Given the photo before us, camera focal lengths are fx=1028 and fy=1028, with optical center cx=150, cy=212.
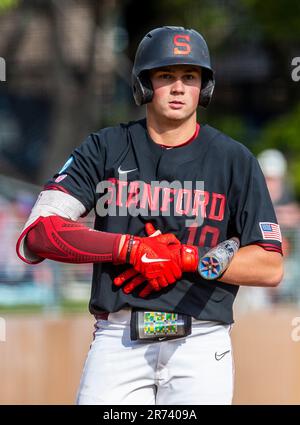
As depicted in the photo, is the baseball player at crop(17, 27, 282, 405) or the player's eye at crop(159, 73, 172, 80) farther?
the player's eye at crop(159, 73, 172, 80)

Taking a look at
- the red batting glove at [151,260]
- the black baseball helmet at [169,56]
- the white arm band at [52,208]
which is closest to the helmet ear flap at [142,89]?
the black baseball helmet at [169,56]

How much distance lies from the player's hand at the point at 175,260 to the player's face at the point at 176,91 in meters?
0.47

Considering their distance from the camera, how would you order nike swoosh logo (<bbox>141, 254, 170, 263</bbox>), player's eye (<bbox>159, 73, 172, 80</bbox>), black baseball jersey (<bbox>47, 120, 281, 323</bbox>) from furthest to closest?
player's eye (<bbox>159, 73, 172, 80</bbox>)
black baseball jersey (<bbox>47, 120, 281, 323</bbox>)
nike swoosh logo (<bbox>141, 254, 170, 263</bbox>)

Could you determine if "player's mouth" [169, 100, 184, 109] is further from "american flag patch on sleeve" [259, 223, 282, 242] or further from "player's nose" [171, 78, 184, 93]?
"american flag patch on sleeve" [259, 223, 282, 242]

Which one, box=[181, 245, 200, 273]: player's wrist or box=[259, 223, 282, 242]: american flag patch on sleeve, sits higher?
box=[259, 223, 282, 242]: american flag patch on sleeve

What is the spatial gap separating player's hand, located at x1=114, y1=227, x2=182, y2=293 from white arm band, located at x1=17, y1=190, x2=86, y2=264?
11.6 inches

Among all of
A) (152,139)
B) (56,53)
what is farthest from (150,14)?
(152,139)

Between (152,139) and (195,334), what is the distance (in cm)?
82

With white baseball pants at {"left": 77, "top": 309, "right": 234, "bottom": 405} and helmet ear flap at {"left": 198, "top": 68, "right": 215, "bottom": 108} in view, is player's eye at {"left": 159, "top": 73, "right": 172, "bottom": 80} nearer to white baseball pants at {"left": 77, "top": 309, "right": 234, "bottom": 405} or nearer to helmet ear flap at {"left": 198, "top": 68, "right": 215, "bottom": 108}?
helmet ear flap at {"left": 198, "top": 68, "right": 215, "bottom": 108}

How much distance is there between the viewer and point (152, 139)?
4.25 m

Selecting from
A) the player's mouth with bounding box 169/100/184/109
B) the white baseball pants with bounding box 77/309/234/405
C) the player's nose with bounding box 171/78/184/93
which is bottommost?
the white baseball pants with bounding box 77/309/234/405

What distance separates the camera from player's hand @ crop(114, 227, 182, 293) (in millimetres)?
3941

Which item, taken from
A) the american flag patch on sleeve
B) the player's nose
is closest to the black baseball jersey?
the american flag patch on sleeve

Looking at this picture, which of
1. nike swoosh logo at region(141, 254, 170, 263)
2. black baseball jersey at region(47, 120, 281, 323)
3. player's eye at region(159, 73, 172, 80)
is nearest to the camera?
nike swoosh logo at region(141, 254, 170, 263)
